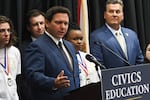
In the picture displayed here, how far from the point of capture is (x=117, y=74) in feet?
6.07

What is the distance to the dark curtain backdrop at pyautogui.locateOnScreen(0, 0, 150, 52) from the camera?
3.55 metres

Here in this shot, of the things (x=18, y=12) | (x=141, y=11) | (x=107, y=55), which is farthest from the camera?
(x=141, y=11)

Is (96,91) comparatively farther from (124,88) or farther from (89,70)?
(89,70)

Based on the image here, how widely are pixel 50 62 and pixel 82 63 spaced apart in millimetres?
682

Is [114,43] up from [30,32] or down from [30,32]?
down

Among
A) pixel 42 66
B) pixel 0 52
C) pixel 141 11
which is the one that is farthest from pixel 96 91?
pixel 141 11

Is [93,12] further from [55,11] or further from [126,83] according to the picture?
[126,83]

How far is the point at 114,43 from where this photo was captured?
125 inches

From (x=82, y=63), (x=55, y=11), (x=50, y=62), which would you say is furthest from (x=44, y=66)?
(x=82, y=63)

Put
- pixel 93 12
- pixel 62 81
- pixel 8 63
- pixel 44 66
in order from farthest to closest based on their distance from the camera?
pixel 93 12, pixel 8 63, pixel 44 66, pixel 62 81

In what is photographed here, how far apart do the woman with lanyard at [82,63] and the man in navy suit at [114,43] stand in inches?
7.8

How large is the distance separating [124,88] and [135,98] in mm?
80

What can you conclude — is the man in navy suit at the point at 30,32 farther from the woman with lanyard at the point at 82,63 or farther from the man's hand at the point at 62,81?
the man's hand at the point at 62,81

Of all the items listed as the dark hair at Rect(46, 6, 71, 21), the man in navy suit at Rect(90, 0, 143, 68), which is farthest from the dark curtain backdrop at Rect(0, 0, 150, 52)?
the dark hair at Rect(46, 6, 71, 21)
